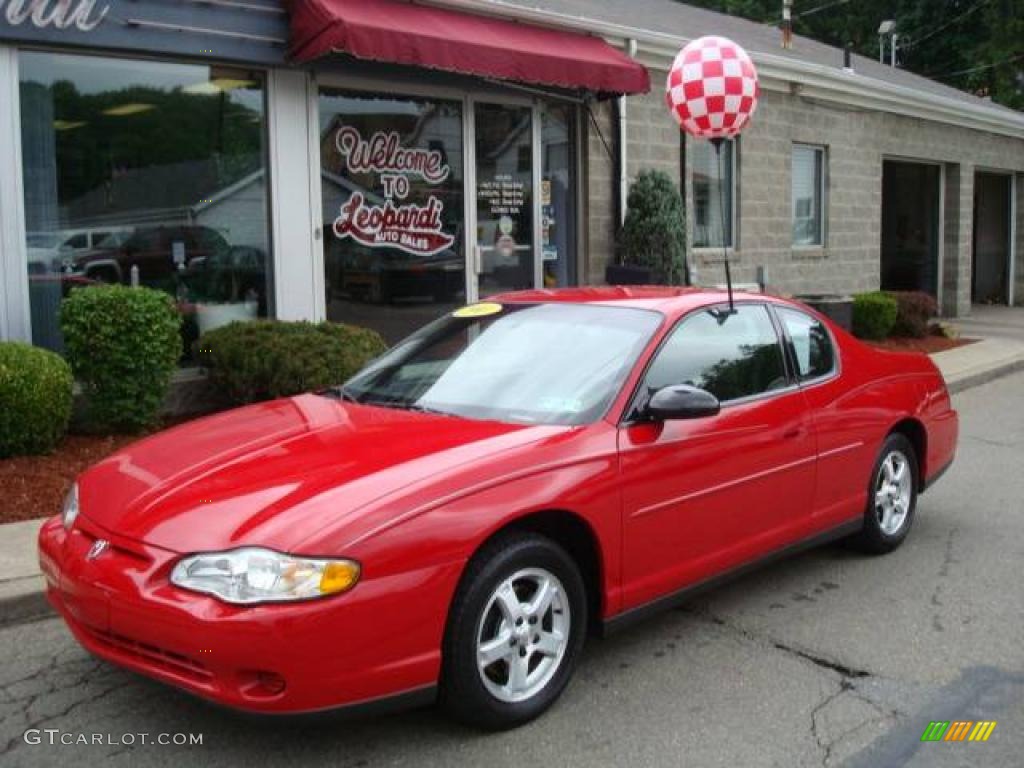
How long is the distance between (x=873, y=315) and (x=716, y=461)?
36.0 feet

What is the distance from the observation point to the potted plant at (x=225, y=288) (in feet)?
29.6

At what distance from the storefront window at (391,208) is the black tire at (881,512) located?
5810mm

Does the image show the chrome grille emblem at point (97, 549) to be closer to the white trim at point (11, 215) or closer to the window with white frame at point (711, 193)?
the white trim at point (11, 215)

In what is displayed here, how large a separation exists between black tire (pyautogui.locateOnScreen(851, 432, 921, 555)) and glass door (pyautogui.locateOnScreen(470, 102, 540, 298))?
6.14 meters

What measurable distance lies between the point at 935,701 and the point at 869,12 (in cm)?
3363

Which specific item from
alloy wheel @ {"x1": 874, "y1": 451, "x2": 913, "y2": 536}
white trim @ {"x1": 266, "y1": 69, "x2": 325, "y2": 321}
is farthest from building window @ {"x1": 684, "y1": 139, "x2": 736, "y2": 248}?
alloy wheel @ {"x1": 874, "y1": 451, "x2": 913, "y2": 536}

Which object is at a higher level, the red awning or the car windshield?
the red awning

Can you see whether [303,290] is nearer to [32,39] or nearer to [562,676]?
[32,39]

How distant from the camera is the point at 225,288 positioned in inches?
361

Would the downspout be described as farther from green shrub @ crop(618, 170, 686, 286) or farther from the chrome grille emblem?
the chrome grille emblem

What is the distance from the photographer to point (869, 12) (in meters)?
33.2

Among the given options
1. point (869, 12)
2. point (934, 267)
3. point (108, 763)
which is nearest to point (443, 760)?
point (108, 763)

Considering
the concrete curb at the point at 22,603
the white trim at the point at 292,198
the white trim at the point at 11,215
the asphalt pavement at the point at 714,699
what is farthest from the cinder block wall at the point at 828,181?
the concrete curb at the point at 22,603

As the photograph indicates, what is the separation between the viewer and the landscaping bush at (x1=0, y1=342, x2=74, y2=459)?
21.7 ft
